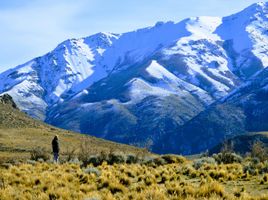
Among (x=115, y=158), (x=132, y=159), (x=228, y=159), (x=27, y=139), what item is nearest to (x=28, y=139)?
(x=27, y=139)

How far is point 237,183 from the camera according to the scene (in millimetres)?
23109

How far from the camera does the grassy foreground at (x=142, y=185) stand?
1848cm

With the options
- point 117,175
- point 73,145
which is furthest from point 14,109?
point 117,175

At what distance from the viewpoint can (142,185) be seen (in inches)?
834

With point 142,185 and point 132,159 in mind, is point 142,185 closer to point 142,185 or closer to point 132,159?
point 142,185

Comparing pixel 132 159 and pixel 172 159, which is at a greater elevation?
pixel 172 159

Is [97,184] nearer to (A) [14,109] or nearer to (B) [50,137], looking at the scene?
(B) [50,137]

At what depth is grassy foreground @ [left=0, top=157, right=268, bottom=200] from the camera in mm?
18484

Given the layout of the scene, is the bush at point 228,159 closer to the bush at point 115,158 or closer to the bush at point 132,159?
the bush at point 132,159

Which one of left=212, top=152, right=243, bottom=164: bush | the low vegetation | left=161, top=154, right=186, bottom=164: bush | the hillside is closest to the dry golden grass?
the hillside

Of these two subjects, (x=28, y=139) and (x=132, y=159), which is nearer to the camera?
(x=132, y=159)

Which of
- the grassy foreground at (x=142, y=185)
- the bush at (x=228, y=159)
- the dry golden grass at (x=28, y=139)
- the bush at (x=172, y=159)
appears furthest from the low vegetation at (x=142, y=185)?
the dry golden grass at (x=28, y=139)

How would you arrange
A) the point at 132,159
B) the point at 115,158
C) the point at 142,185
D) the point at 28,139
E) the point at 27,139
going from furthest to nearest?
Answer: 1. the point at 28,139
2. the point at 27,139
3. the point at 132,159
4. the point at 115,158
5. the point at 142,185

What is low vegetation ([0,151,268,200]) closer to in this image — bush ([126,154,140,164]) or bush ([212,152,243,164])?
bush ([212,152,243,164])
